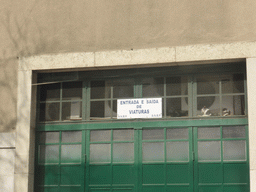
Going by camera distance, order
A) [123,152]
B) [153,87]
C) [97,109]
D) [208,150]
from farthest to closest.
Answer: [97,109], [153,87], [123,152], [208,150]

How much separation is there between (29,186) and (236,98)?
4.95 meters

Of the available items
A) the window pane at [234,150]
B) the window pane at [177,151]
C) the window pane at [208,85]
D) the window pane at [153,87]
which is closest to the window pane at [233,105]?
the window pane at [208,85]

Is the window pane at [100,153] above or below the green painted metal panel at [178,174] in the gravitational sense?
above

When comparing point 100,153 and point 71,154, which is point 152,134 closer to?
point 100,153

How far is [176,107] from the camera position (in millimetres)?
10078

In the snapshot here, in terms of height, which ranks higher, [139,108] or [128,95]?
[128,95]

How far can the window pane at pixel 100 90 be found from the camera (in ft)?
34.4

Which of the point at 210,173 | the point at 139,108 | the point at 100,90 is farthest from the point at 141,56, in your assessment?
the point at 210,173

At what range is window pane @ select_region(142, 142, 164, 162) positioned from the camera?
9.98m

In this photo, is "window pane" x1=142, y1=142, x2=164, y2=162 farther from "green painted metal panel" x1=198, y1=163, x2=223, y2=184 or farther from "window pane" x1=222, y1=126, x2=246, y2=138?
"window pane" x1=222, y1=126, x2=246, y2=138

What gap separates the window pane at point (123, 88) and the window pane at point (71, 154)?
1.50 m

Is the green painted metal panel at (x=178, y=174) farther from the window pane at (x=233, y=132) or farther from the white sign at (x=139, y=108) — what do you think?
the white sign at (x=139, y=108)

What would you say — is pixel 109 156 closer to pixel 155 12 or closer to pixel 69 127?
pixel 69 127

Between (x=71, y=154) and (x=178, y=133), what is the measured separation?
8.16ft
